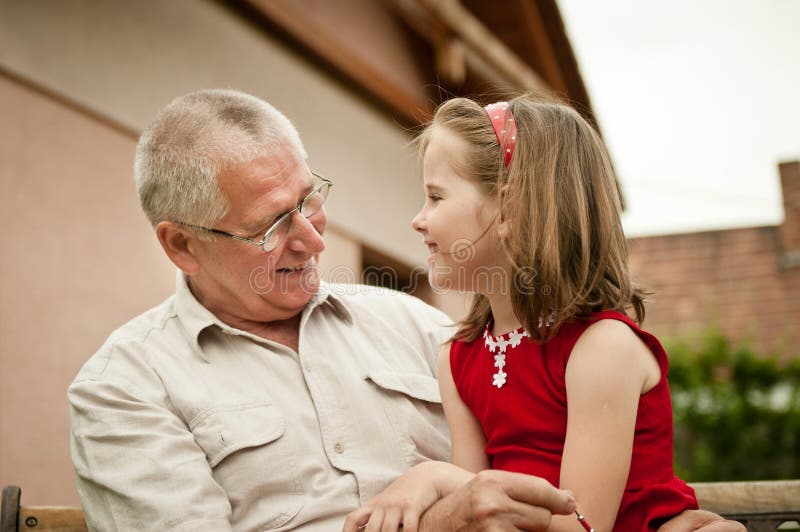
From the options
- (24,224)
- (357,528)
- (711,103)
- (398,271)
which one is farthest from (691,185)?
(357,528)

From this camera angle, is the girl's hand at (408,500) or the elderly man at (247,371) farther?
the elderly man at (247,371)

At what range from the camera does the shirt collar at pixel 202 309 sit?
2480 mm

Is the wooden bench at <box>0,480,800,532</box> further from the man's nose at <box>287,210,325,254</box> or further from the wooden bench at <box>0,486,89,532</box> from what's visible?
the man's nose at <box>287,210,325,254</box>

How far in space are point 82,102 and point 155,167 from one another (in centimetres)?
160

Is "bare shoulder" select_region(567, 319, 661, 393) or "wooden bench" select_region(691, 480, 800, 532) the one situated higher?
"bare shoulder" select_region(567, 319, 661, 393)

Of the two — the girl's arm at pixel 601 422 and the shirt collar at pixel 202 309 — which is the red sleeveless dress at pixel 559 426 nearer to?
the girl's arm at pixel 601 422

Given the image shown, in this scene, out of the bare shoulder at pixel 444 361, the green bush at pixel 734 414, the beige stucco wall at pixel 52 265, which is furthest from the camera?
the green bush at pixel 734 414

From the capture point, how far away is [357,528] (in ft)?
6.35

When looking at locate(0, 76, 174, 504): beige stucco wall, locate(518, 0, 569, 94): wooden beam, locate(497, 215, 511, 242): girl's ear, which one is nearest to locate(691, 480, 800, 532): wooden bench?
locate(497, 215, 511, 242): girl's ear

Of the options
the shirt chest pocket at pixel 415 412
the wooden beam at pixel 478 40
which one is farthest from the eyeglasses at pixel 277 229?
the wooden beam at pixel 478 40

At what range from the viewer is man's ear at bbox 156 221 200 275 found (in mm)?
2742

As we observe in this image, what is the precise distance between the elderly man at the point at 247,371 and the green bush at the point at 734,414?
27.5 ft

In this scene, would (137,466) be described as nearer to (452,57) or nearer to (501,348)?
(501,348)

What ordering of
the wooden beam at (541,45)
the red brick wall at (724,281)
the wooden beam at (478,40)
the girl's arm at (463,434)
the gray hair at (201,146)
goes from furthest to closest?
the red brick wall at (724,281) < the wooden beam at (541,45) < the wooden beam at (478,40) < the gray hair at (201,146) < the girl's arm at (463,434)
